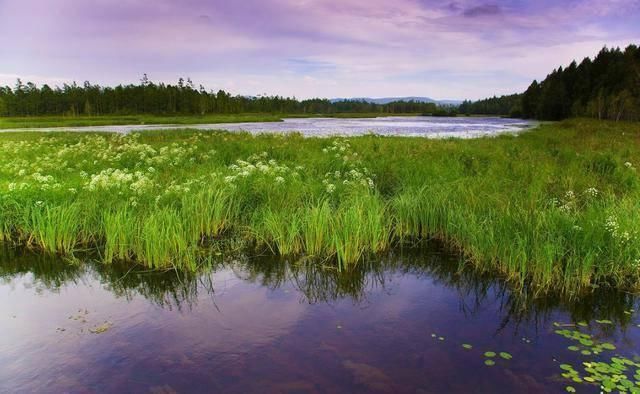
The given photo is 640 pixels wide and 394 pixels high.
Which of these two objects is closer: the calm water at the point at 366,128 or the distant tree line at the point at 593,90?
the calm water at the point at 366,128

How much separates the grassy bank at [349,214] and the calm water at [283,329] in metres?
0.63

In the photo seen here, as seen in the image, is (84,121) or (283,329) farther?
(84,121)

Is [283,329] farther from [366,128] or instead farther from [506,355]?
[366,128]

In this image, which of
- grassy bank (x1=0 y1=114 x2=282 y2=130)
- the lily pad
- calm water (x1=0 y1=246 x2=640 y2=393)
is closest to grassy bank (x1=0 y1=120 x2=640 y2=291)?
calm water (x1=0 y1=246 x2=640 y2=393)

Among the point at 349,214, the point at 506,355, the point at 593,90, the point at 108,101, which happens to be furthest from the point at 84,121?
the point at 593,90

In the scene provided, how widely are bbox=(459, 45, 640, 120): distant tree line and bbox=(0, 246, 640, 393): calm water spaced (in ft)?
247

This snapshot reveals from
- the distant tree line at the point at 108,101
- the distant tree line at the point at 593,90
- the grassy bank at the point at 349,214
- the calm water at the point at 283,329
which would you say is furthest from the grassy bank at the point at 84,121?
the distant tree line at the point at 593,90

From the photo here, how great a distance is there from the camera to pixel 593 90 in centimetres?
9338

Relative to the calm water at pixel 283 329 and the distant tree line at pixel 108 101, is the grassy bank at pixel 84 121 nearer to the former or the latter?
the distant tree line at pixel 108 101

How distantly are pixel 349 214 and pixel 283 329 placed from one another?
3873mm

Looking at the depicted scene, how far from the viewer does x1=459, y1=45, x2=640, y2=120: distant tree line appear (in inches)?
2913

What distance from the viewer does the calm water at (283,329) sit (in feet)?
19.8

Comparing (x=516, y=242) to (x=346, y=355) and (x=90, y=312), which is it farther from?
(x=90, y=312)

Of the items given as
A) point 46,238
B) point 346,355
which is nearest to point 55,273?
point 46,238
